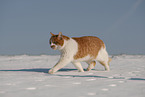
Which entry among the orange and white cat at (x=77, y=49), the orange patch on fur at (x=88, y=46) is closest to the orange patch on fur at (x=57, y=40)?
the orange and white cat at (x=77, y=49)

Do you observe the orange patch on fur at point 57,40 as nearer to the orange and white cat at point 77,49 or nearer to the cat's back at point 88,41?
the orange and white cat at point 77,49

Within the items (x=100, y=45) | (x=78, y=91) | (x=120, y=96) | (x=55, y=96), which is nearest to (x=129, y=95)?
(x=120, y=96)

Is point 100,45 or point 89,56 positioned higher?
point 100,45

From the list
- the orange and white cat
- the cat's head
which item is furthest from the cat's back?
the cat's head

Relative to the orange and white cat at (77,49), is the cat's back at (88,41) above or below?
above

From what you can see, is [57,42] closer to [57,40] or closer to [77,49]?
[57,40]

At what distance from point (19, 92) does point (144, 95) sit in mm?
1717

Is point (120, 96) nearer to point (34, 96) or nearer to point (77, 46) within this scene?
point (34, 96)

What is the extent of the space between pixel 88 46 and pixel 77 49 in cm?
39

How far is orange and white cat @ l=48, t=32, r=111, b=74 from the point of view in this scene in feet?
15.4

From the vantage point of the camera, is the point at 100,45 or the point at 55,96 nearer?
the point at 55,96

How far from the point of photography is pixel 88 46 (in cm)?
506

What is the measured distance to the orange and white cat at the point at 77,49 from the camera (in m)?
4.69

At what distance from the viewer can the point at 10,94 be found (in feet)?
7.86
